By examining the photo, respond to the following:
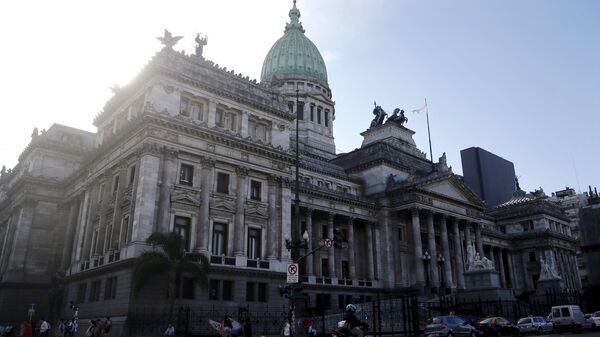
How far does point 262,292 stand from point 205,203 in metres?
9.02

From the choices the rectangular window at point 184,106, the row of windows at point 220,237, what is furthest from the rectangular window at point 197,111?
the row of windows at point 220,237

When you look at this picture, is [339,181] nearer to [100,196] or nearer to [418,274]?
[418,274]

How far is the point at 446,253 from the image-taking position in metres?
61.9

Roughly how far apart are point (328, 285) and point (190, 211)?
20.2m

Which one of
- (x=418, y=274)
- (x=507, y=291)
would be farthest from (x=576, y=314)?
(x=418, y=274)

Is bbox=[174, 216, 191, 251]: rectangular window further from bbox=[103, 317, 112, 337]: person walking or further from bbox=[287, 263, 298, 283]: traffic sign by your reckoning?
bbox=[287, 263, 298, 283]: traffic sign

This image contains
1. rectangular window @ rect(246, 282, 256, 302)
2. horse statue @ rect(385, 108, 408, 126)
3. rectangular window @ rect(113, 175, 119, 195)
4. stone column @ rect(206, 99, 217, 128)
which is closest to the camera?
rectangular window @ rect(246, 282, 256, 302)

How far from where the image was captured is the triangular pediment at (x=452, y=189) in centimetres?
6278

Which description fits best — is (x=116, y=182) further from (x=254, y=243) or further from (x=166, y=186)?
(x=254, y=243)

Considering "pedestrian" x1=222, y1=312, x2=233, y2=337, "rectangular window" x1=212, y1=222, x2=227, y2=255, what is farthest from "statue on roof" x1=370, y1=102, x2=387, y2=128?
"pedestrian" x1=222, y1=312, x2=233, y2=337

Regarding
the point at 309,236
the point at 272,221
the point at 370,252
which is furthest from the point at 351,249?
the point at 272,221

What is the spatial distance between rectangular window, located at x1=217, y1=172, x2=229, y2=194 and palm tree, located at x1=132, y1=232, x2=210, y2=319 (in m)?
8.86

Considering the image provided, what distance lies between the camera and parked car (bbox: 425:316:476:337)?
27.1 meters

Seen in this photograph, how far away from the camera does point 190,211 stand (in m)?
39.2
